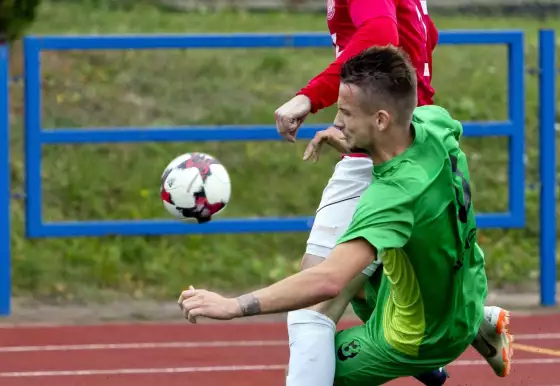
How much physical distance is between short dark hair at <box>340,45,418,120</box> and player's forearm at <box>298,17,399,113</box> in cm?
53

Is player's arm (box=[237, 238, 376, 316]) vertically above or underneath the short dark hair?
underneath

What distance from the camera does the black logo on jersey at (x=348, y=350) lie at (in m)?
4.61

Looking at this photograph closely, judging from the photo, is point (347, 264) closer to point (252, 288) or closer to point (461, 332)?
point (461, 332)

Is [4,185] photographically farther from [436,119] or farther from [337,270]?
[337,270]

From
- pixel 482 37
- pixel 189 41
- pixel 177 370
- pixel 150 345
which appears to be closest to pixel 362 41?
pixel 177 370

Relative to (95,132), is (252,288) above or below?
below

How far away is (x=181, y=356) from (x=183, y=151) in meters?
4.87

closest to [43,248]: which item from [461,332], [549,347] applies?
[549,347]

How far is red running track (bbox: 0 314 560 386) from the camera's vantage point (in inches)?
253

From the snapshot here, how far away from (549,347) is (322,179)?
14.4ft

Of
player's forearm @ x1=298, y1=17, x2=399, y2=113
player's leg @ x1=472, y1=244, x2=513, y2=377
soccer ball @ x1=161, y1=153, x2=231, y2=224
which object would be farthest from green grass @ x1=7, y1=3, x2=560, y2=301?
player's forearm @ x1=298, y1=17, x2=399, y2=113

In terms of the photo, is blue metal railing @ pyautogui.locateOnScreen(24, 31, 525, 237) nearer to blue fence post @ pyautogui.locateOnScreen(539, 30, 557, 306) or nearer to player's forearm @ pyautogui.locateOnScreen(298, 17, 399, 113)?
blue fence post @ pyautogui.locateOnScreen(539, 30, 557, 306)

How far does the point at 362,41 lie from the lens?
15.2ft

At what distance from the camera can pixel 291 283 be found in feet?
12.5
